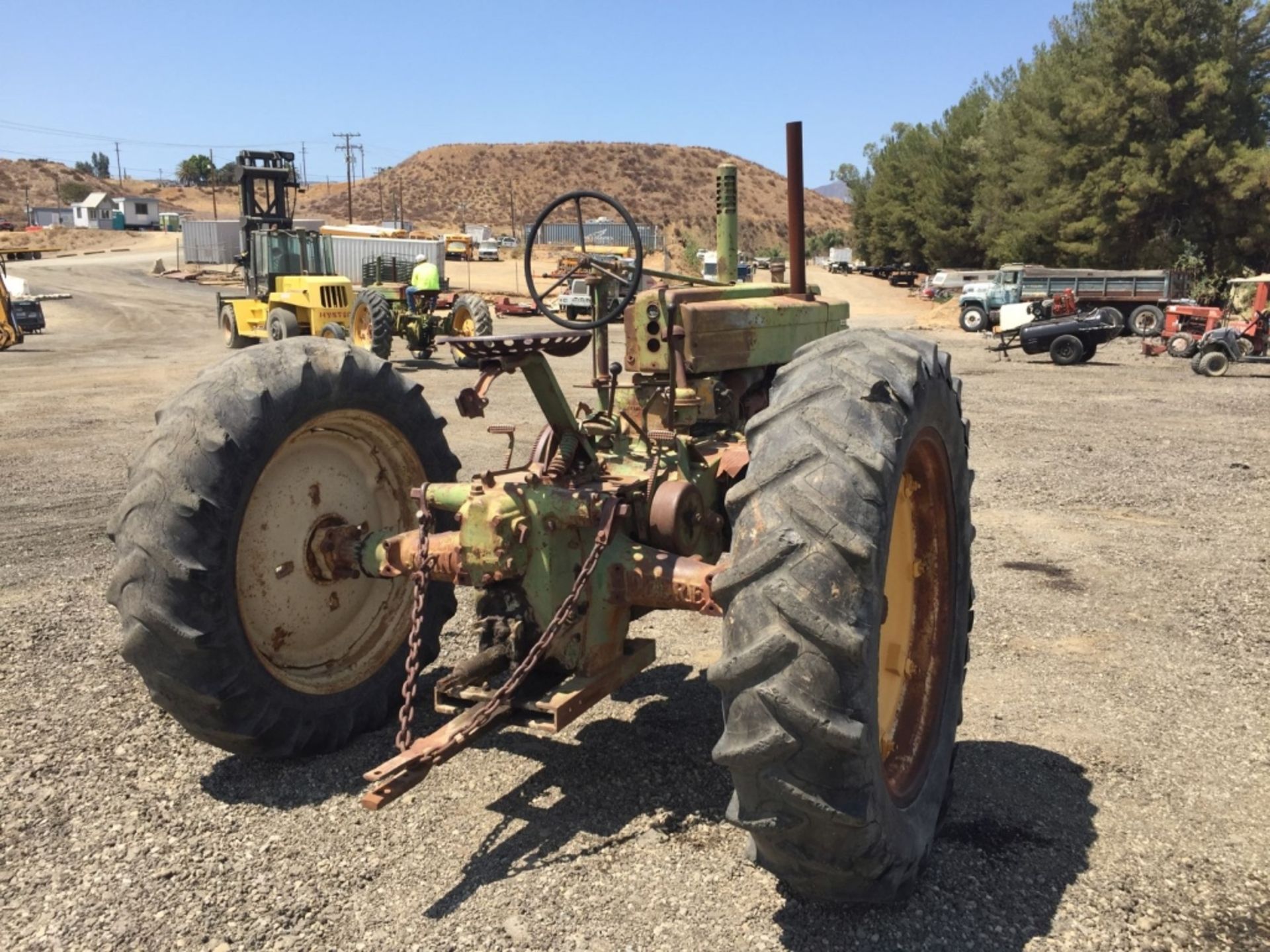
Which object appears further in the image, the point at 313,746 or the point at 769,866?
the point at 313,746

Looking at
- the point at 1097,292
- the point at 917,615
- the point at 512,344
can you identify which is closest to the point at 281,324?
the point at 512,344

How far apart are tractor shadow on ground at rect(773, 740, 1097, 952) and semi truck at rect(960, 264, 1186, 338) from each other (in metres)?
25.7

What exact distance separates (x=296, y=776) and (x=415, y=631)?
3.47 ft

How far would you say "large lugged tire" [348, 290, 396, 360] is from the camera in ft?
60.6

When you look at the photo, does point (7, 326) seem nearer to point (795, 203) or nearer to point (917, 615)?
point (795, 203)

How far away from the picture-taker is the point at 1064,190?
39.8 meters

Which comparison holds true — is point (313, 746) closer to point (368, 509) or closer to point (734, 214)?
point (368, 509)

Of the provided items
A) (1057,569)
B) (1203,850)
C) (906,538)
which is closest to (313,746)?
(906,538)

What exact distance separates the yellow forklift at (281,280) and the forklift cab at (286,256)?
0.04 ft

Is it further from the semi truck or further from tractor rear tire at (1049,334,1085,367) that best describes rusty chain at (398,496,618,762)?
the semi truck

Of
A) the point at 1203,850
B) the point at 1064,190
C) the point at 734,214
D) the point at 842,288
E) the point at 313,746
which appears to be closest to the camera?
the point at 1203,850

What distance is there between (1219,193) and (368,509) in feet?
130

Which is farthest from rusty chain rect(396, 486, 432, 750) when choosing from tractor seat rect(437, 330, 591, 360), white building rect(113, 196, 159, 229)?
white building rect(113, 196, 159, 229)

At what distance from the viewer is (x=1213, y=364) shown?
19.9m
